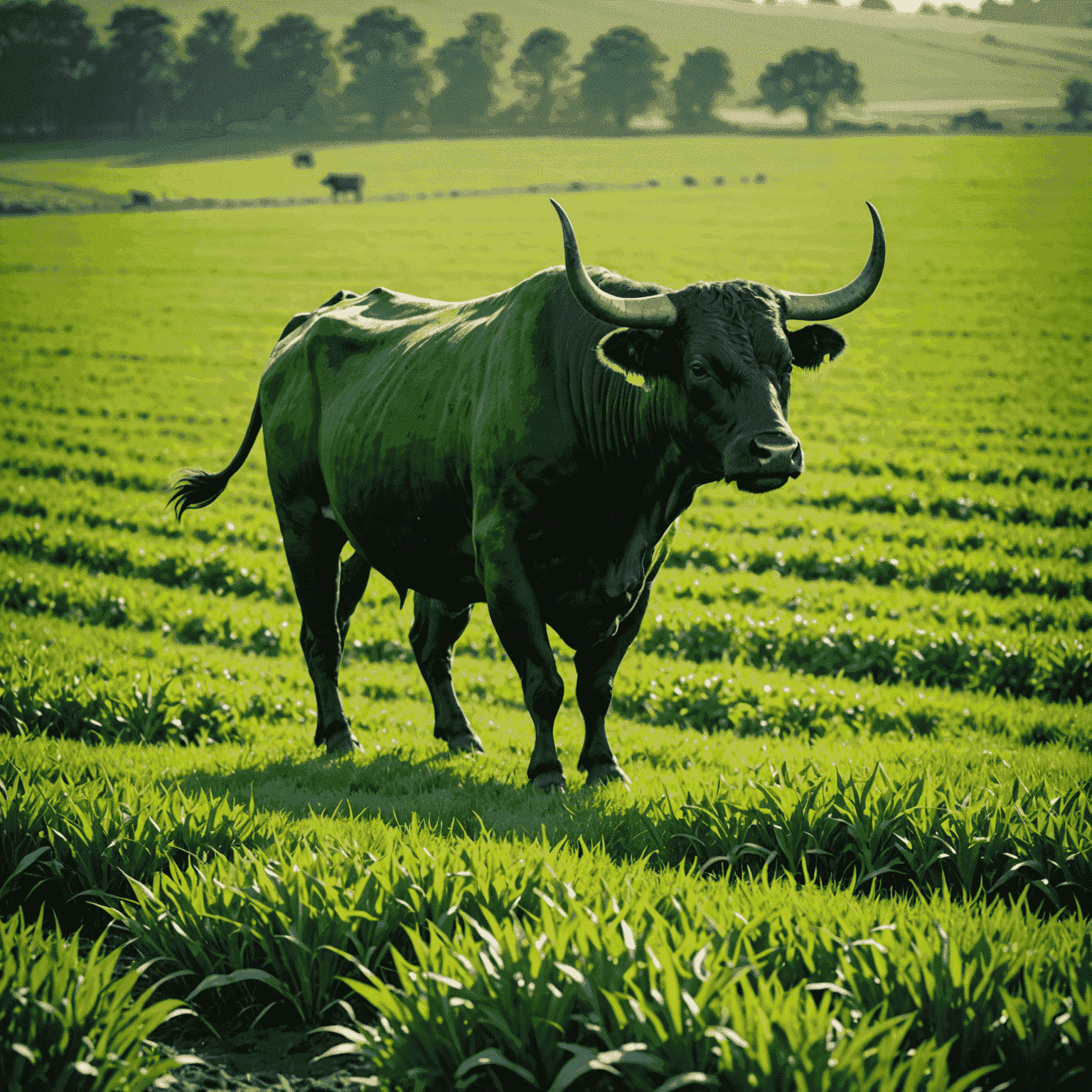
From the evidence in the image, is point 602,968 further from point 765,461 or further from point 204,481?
point 204,481

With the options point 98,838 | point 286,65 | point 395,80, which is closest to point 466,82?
point 395,80

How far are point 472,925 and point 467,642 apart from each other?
6.90 metres

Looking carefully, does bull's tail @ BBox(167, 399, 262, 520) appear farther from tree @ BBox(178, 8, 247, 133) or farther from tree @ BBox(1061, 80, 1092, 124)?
tree @ BBox(178, 8, 247, 133)

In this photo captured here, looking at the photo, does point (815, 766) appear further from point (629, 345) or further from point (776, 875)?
point (629, 345)

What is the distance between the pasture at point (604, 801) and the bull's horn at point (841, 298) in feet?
7.40

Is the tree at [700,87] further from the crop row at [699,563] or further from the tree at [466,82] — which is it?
the crop row at [699,563]

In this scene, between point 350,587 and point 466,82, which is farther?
point 466,82

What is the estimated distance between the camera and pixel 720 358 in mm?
4754

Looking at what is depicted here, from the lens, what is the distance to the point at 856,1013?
287 centimetres

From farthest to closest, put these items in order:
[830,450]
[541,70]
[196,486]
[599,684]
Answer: [541,70] → [830,450] → [196,486] → [599,684]

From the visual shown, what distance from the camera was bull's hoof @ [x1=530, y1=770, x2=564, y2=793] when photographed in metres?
5.70

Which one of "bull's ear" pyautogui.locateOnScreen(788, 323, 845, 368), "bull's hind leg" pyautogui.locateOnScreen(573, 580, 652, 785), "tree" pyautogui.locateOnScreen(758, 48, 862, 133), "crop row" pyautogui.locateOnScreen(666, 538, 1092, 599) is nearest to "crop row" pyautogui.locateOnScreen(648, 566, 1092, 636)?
"crop row" pyautogui.locateOnScreen(666, 538, 1092, 599)

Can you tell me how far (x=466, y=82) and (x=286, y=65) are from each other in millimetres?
15911

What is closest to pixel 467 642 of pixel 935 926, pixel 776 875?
Result: pixel 776 875
